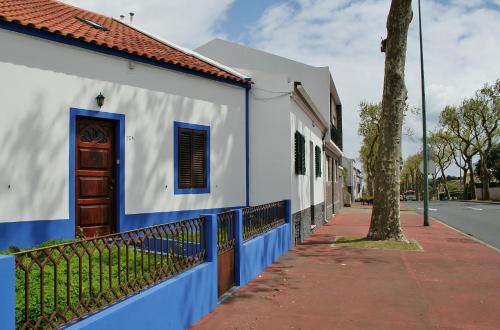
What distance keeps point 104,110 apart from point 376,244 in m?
7.39

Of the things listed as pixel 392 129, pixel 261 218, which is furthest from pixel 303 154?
pixel 261 218

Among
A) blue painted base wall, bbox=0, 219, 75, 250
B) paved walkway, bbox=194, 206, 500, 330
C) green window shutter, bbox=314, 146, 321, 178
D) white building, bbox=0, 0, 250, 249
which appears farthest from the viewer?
green window shutter, bbox=314, 146, 321, 178

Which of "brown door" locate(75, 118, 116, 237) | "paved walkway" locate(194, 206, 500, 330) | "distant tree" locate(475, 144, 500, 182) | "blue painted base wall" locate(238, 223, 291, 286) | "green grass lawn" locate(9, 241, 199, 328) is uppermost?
"distant tree" locate(475, 144, 500, 182)

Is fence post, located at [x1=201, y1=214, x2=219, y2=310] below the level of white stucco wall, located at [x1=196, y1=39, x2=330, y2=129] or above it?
below

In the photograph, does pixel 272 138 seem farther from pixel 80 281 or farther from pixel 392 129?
pixel 80 281

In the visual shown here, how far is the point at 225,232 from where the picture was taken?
7.02 m

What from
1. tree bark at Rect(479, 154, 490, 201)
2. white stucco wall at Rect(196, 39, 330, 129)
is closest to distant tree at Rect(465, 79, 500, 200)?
tree bark at Rect(479, 154, 490, 201)

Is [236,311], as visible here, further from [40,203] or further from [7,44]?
[7,44]

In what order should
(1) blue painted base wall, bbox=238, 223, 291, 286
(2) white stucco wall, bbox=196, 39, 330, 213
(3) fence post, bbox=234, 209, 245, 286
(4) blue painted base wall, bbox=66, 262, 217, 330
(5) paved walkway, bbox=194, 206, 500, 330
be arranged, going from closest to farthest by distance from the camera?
(4) blue painted base wall, bbox=66, 262, 217, 330 < (5) paved walkway, bbox=194, 206, 500, 330 < (3) fence post, bbox=234, 209, 245, 286 < (1) blue painted base wall, bbox=238, 223, 291, 286 < (2) white stucco wall, bbox=196, 39, 330, 213

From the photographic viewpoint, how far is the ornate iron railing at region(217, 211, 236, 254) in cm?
679

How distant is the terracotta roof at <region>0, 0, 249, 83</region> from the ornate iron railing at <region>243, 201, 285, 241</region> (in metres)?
3.27

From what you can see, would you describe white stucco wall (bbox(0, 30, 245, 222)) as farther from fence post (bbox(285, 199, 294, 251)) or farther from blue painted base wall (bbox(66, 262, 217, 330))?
blue painted base wall (bbox(66, 262, 217, 330))

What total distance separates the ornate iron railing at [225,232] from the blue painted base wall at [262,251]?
14.9 inches

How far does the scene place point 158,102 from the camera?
31.9 ft
